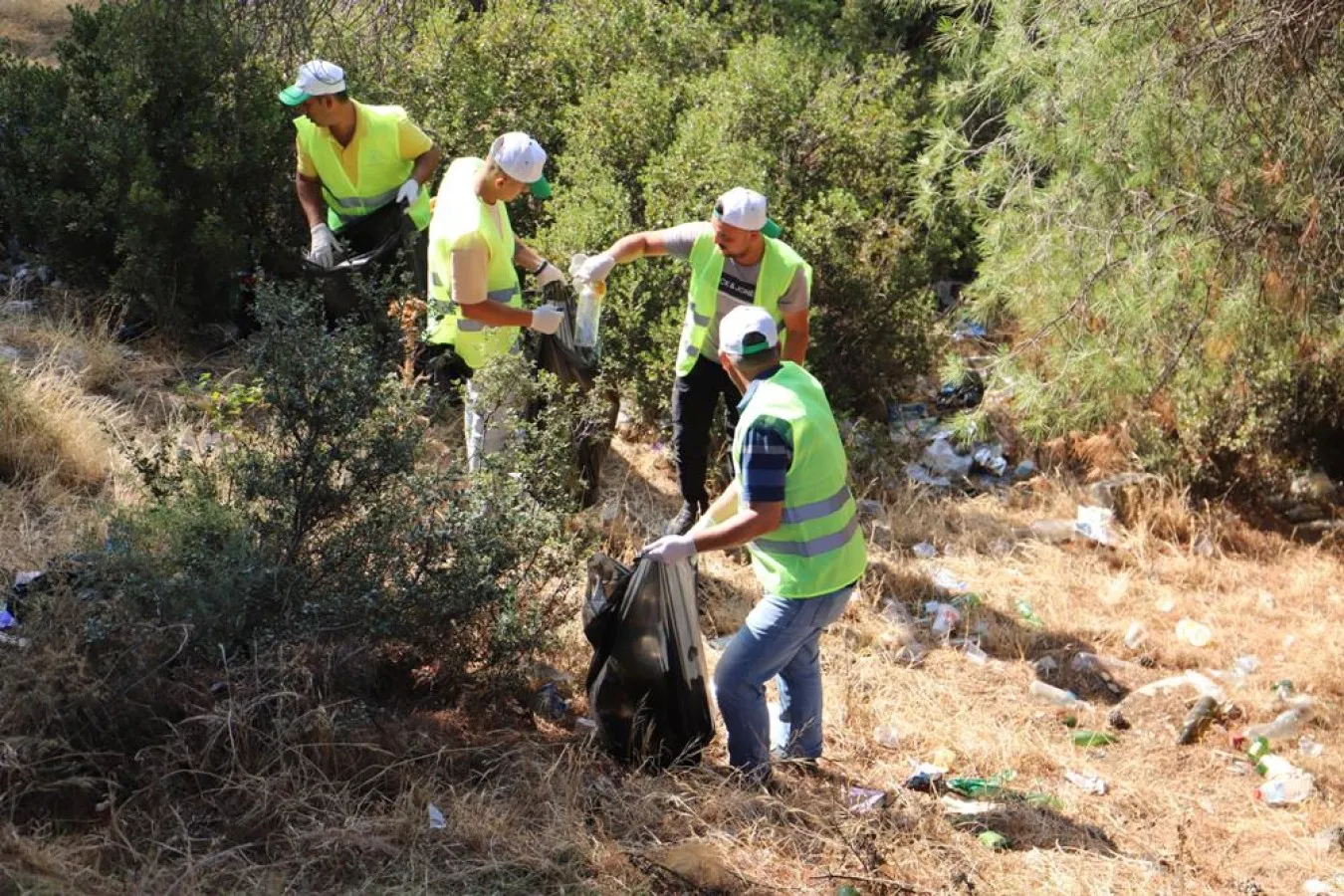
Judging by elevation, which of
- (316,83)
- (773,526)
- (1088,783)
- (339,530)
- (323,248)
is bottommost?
(1088,783)

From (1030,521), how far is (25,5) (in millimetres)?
9003

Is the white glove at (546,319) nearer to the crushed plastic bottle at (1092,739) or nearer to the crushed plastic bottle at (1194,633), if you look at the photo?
the crushed plastic bottle at (1092,739)

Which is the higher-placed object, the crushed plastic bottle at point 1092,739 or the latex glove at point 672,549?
the latex glove at point 672,549

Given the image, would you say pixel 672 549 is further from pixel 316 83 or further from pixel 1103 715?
pixel 316 83

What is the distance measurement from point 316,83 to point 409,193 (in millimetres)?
540

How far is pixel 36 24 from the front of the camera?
10688mm

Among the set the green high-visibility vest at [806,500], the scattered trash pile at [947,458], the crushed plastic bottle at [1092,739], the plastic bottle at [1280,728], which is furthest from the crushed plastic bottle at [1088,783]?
the scattered trash pile at [947,458]

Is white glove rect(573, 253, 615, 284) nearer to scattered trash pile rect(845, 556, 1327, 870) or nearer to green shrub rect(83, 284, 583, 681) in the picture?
green shrub rect(83, 284, 583, 681)

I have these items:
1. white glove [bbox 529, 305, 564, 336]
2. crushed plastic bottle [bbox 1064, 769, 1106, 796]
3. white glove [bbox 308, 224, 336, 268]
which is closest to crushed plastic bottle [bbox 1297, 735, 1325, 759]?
crushed plastic bottle [bbox 1064, 769, 1106, 796]

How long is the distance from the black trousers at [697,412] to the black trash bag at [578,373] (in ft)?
0.93

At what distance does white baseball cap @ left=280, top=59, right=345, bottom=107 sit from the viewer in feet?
17.0

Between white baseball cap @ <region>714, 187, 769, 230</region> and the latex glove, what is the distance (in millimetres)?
1333

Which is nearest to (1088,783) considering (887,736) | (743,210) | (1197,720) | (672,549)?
(887,736)

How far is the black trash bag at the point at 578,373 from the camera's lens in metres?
5.06
